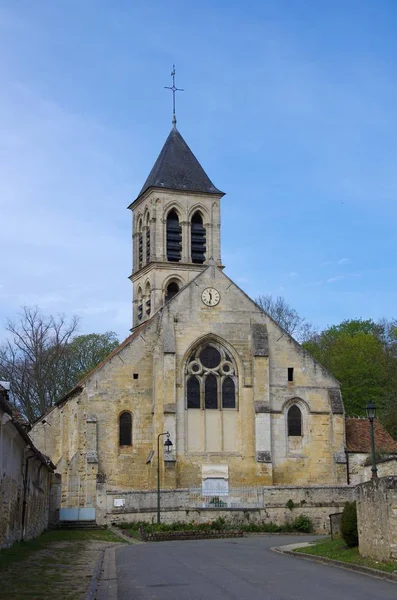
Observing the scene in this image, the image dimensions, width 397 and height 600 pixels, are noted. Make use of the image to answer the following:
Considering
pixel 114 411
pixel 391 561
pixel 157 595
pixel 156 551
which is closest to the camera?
pixel 157 595

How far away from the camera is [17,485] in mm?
26453

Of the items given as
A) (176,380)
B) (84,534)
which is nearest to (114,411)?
(176,380)

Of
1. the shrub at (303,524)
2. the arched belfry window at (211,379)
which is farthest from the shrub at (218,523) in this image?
the arched belfry window at (211,379)

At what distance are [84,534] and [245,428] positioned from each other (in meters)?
13.3

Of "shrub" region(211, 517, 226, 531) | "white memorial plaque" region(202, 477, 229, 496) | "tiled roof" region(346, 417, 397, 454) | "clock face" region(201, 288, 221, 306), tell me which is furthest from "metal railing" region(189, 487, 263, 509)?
"clock face" region(201, 288, 221, 306)

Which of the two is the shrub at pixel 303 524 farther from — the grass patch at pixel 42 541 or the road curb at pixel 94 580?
the road curb at pixel 94 580

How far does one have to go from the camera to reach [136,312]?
60938mm

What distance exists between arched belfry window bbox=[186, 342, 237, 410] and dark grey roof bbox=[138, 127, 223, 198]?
49.4 feet

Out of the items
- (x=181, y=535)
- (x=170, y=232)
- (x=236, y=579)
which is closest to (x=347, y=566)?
(x=236, y=579)

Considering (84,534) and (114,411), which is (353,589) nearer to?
(84,534)

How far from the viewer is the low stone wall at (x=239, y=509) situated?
42.7m

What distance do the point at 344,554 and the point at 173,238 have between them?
3824 cm

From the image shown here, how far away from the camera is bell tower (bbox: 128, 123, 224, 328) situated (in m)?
57.6

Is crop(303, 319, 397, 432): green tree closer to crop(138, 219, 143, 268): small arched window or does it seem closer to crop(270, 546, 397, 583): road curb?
crop(138, 219, 143, 268): small arched window
